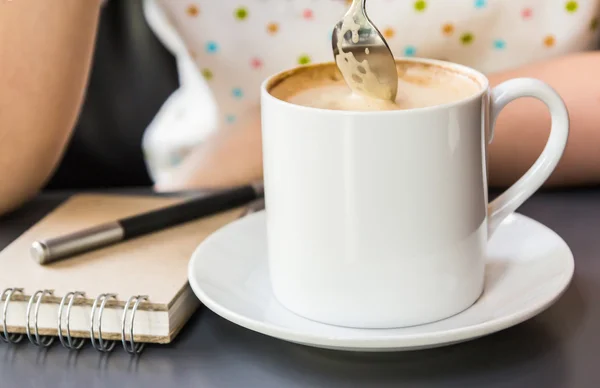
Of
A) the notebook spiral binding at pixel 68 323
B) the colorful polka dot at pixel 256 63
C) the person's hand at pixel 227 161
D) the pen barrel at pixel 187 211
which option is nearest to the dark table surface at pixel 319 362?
the notebook spiral binding at pixel 68 323

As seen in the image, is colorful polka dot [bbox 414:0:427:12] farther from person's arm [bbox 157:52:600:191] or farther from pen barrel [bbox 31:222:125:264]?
pen barrel [bbox 31:222:125:264]

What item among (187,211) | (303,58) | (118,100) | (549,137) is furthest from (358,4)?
(118,100)

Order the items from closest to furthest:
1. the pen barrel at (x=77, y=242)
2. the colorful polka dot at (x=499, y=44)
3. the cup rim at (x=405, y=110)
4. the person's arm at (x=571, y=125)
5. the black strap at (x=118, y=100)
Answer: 1. the cup rim at (x=405, y=110)
2. the pen barrel at (x=77, y=242)
3. the person's arm at (x=571, y=125)
4. the colorful polka dot at (x=499, y=44)
5. the black strap at (x=118, y=100)

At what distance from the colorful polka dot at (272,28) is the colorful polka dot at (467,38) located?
187 mm

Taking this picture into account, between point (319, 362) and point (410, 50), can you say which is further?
point (410, 50)

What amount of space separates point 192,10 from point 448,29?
26 centimetres

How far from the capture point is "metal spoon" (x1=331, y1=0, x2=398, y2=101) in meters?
0.43

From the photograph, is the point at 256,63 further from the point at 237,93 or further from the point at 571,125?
the point at 571,125

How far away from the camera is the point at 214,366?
45 cm

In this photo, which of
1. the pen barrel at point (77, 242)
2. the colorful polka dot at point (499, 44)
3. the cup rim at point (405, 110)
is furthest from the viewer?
the colorful polka dot at point (499, 44)

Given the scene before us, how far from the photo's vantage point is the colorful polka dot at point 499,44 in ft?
2.41

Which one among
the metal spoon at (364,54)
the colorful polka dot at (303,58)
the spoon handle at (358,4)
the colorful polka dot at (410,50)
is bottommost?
the colorful polka dot at (303,58)

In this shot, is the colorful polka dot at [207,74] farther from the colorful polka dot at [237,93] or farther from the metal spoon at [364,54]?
the metal spoon at [364,54]

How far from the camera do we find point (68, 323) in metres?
0.46
